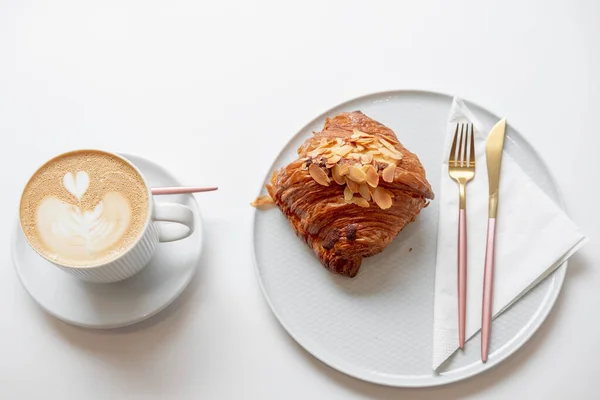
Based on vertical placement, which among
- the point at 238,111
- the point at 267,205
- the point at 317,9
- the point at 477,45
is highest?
the point at 317,9

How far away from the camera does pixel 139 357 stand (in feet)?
4.19

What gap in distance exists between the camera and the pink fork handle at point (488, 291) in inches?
47.2

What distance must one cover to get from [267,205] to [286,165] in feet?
0.31

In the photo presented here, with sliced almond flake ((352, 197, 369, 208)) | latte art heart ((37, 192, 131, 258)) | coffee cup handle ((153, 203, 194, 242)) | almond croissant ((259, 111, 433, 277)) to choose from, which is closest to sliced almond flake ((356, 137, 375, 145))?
almond croissant ((259, 111, 433, 277))

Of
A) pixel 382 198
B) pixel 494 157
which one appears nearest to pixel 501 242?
pixel 494 157

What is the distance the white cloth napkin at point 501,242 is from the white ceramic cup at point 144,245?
51 cm

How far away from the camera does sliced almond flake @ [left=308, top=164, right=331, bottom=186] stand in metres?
1.18

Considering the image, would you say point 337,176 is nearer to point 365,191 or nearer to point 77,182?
point 365,191

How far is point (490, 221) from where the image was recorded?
4.14ft

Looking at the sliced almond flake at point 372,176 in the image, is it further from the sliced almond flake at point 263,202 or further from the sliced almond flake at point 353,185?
the sliced almond flake at point 263,202

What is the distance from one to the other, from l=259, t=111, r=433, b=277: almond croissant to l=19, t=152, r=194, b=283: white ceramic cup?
0.21 m

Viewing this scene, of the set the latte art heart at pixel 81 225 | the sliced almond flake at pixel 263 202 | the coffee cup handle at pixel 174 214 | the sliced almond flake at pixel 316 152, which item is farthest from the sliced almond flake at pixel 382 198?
the latte art heart at pixel 81 225

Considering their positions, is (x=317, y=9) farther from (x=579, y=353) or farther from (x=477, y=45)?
(x=579, y=353)

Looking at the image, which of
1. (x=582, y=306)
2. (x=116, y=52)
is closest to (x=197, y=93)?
(x=116, y=52)
